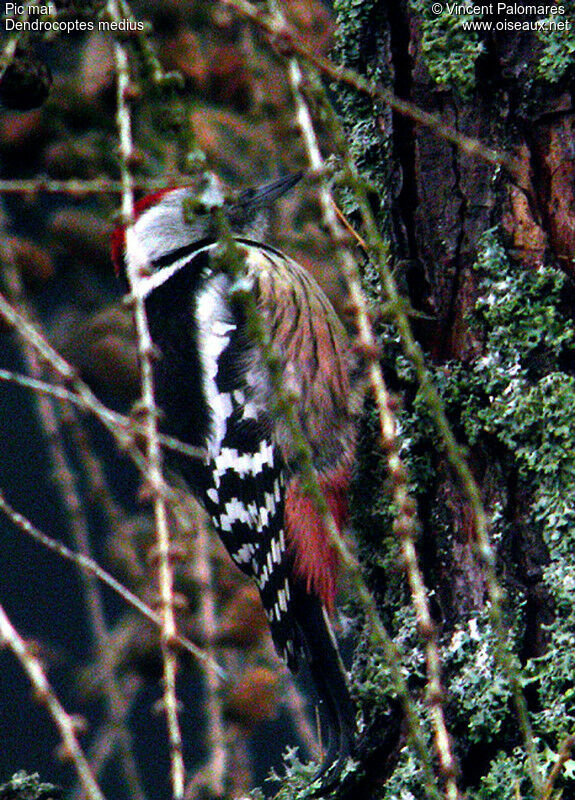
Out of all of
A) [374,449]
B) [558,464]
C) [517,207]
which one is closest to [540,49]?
[517,207]

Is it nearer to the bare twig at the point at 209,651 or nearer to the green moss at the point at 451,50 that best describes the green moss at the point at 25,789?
the bare twig at the point at 209,651

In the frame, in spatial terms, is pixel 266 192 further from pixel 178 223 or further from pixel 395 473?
pixel 395 473

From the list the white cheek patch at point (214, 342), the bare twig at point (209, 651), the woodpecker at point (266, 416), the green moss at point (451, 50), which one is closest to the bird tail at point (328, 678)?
the woodpecker at point (266, 416)

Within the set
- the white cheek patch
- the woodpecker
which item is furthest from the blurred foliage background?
the white cheek patch

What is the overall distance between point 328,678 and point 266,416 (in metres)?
0.53

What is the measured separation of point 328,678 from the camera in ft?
6.13

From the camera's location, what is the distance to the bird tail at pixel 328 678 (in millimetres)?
1692

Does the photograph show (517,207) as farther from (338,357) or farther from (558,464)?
(338,357)

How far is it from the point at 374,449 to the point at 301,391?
30cm

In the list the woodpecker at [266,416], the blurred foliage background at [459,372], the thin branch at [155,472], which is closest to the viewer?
the thin branch at [155,472]

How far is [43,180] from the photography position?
974 millimetres

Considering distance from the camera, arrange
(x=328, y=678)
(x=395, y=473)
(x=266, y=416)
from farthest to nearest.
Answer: (x=266, y=416), (x=328, y=678), (x=395, y=473)

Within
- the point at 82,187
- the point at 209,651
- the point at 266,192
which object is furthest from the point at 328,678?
the point at 82,187

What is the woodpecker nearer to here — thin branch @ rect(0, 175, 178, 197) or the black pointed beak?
the black pointed beak
